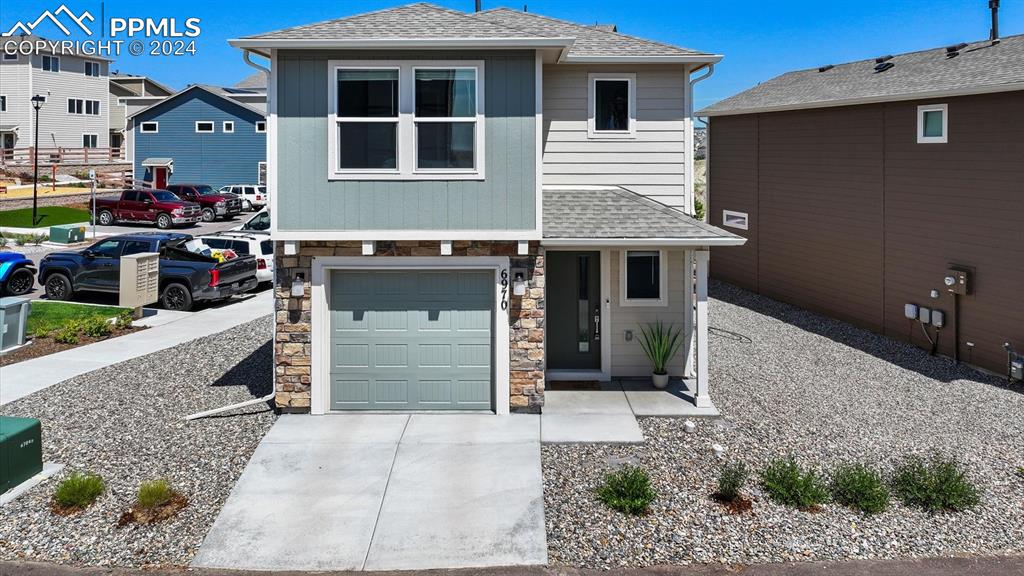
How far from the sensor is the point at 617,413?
10.9 m

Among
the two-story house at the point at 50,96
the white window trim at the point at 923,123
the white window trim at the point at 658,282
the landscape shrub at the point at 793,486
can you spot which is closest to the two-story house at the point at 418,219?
the white window trim at the point at 658,282

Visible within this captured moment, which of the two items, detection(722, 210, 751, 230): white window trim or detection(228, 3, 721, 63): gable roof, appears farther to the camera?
detection(722, 210, 751, 230): white window trim

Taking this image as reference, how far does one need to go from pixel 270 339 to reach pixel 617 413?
7.42 m

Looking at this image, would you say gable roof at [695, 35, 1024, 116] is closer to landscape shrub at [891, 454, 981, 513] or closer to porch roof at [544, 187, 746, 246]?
porch roof at [544, 187, 746, 246]

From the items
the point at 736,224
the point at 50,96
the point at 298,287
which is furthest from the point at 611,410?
the point at 50,96

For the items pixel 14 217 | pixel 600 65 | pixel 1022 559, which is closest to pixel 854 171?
pixel 600 65

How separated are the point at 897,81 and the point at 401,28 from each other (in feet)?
35.9

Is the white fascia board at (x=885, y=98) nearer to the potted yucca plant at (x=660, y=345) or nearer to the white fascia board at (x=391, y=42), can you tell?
the potted yucca plant at (x=660, y=345)

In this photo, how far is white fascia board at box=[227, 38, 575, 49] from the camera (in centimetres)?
1008

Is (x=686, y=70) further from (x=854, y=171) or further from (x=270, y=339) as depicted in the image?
(x=270, y=339)

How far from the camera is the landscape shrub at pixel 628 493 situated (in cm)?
789

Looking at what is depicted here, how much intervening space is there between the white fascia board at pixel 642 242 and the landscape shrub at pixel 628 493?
3.45 m

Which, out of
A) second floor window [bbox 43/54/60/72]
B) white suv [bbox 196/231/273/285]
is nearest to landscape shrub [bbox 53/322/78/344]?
white suv [bbox 196/231/273/285]

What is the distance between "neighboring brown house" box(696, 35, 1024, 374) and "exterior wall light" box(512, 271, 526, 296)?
27.3 ft
